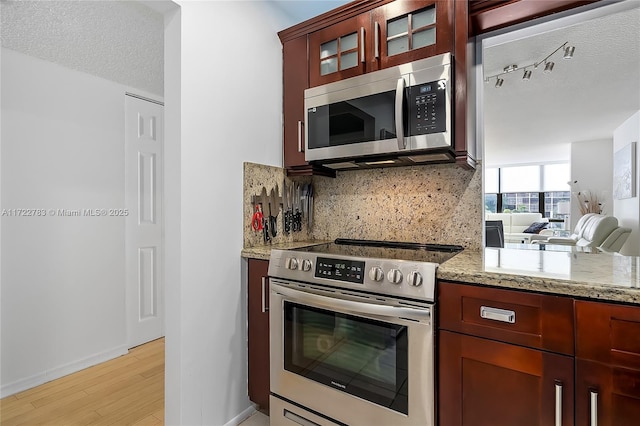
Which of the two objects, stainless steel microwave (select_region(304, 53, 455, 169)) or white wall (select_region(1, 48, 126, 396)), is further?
white wall (select_region(1, 48, 126, 396))

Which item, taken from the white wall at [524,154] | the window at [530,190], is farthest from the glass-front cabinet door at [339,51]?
the window at [530,190]

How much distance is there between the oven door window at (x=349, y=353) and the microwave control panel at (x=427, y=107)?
880 mm

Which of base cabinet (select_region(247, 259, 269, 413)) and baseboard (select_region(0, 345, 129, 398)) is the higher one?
base cabinet (select_region(247, 259, 269, 413))

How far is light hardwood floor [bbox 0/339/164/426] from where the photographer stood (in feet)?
6.27

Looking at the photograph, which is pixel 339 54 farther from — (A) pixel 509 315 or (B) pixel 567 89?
(A) pixel 509 315

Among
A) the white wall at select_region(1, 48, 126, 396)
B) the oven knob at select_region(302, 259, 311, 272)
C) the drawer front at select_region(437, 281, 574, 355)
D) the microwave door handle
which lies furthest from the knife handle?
the white wall at select_region(1, 48, 126, 396)

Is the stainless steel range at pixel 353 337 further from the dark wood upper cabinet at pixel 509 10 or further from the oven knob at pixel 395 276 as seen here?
the dark wood upper cabinet at pixel 509 10

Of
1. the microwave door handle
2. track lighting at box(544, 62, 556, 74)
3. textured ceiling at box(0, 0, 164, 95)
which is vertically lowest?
the microwave door handle

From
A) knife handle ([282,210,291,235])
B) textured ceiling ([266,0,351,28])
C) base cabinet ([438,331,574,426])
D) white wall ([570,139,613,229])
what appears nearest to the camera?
base cabinet ([438,331,574,426])

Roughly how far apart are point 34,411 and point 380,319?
224cm

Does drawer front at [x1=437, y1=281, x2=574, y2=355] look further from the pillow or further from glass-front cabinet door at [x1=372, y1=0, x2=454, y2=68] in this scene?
glass-front cabinet door at [x1=372, y1=0, x2=454, y2=68]

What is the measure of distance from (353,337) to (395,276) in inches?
14.5

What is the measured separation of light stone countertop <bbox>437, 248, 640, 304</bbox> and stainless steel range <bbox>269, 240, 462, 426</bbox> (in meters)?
0.14

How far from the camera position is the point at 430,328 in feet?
3.97
